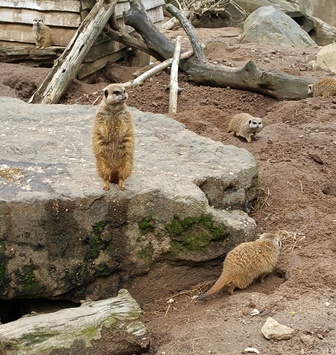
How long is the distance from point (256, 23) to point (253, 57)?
3.31 m

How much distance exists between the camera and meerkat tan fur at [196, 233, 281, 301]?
13.7 feet

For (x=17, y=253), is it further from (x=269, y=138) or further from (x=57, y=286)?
(x=269, y=138)

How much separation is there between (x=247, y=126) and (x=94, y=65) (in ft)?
10.4

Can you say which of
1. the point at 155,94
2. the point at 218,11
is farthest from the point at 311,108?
the point at 218,11

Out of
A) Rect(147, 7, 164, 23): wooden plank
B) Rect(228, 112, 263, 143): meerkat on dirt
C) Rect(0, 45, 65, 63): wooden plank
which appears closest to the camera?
Rect(228, 112, 263, 143): meerkat on dirt

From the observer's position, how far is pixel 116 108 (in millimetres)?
4219

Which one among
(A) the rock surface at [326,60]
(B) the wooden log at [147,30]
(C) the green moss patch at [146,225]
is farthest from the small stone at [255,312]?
(A) the rock surface at [326,60]

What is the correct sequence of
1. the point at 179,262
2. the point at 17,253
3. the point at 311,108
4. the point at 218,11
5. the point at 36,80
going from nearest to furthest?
the point at 17,253
the point at 179,262
the point at 311,108
the point at 36,80
the point at 218,11

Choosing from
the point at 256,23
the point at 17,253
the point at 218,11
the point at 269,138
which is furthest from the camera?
the point at 218,11

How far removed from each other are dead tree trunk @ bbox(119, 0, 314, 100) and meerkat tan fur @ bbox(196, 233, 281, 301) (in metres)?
4.27

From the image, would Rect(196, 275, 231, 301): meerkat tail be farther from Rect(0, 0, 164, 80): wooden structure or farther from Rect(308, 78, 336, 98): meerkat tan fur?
Rect(0, 0, 164, 80): wooden structure

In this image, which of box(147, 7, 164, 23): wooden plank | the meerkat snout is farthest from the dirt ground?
the meerkat snout

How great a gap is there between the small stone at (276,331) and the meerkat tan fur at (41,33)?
21.2 ft

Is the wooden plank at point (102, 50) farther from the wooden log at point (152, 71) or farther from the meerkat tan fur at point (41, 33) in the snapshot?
the wooden log at point (152, 71)
